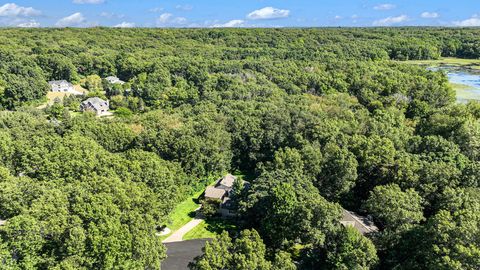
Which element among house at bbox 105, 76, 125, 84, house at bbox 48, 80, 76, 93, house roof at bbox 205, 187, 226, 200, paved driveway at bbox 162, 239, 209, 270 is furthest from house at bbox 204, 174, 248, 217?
house at bbox 105, 76, 125, 84

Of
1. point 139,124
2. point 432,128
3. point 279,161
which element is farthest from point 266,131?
point 432,128

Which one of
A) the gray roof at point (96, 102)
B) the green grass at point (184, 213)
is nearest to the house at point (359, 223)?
the green grass at point (184, 213)

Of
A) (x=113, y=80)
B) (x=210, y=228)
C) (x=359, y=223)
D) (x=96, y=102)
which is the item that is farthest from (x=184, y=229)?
(x=113, y=80)

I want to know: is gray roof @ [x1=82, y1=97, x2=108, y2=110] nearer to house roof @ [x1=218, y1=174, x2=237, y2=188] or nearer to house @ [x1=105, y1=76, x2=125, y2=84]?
house @ [x1=105, y1=76, x2=125, y2=84]

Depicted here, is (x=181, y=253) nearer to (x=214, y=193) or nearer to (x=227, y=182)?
(x=214, y=193)

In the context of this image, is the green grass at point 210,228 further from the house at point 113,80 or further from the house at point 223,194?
the house at point 113,80

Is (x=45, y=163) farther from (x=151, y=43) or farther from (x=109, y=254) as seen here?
(x=151, y=43)

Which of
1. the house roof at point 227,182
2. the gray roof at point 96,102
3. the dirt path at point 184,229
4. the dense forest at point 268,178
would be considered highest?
the gray roof at point 96,102
